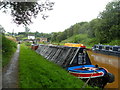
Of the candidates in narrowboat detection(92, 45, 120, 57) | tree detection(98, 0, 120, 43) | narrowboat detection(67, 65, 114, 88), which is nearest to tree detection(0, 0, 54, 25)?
narrowboat detection(67, 65, 114, 88)

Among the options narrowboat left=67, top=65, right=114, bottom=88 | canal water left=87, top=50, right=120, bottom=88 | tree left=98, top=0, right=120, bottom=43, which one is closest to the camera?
narrowboat left=67, top=65, right=114, bottom=88

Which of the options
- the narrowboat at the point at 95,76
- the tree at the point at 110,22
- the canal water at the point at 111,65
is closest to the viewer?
the narrowboat at the point at 95,76

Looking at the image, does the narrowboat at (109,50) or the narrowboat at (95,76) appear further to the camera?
the narrowboat at (109,50)

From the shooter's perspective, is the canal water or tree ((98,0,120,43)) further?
tree ((98,0,120,43))

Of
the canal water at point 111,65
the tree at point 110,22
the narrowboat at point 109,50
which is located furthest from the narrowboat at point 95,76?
the tree at point 110,22

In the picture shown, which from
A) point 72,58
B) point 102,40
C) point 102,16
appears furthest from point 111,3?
point 72,58

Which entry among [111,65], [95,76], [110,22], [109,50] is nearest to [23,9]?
[95,76]

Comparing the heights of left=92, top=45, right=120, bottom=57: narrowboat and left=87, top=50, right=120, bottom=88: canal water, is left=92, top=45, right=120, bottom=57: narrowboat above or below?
above

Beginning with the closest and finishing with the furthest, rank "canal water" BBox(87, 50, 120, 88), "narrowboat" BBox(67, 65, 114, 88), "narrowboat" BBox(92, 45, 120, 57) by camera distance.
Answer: "narrowboat" BBox(67, 65, 114, 88)
"canal water" BBox(87, 50, 120, 88)
"narrowboat" BBox(92, 45, 120, 57)

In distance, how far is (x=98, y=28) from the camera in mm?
39875

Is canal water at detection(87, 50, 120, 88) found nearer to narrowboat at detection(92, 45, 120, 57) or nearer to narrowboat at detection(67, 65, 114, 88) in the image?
narrowboat at detection(67, 65, 114, 88)

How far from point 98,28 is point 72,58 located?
108ft

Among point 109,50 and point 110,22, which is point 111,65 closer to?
point 109,50

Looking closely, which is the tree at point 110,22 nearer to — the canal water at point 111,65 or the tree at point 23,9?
the canal water at point 111,65
